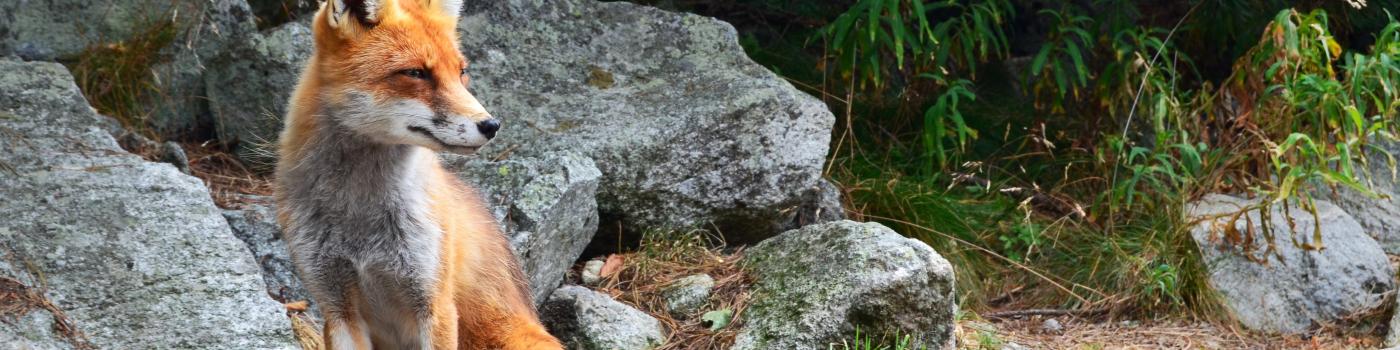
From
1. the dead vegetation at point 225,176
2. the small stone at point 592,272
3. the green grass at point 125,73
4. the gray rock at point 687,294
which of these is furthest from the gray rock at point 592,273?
the green grass at point 125,73

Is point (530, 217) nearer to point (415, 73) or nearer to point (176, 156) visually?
point (415, 73)

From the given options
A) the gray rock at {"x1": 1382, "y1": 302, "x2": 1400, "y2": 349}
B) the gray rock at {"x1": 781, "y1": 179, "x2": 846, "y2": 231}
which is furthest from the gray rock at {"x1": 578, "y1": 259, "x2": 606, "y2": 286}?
the gray rock at {"x1": 1382, "y1": 302, "x2": 1400, "y2": 349}

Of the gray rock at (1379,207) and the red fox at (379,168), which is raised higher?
the red fox at (379,168)

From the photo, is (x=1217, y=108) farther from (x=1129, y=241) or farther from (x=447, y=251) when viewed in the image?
(x=447, y=251)

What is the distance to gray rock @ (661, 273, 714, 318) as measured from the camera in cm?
504

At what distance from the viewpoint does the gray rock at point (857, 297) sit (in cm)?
450

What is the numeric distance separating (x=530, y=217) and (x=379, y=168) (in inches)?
47.2

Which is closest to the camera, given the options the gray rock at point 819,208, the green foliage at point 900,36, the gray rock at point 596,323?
the gray rock at point 596,323

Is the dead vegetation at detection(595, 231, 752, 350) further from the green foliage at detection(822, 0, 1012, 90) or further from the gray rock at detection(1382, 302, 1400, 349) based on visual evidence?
the gray rock at detection(1382, 302, 1400, 349)

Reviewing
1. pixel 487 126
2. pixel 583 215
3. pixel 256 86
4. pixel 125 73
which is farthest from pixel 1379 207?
pixel 125 73

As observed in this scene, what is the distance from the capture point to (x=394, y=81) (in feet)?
11.3

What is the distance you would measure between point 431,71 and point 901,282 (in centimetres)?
190

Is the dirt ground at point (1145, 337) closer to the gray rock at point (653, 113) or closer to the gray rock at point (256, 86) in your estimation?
the gray rock at point (653, 113)

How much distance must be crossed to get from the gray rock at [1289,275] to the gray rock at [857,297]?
6.44 feet
